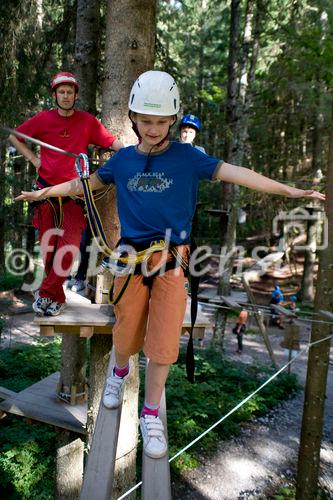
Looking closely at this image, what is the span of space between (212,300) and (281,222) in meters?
10.7

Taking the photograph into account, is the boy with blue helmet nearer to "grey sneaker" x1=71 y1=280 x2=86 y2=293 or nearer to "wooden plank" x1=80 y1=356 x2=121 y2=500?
"wooden plank" x1=80 y1=356 x2=121 y2=500

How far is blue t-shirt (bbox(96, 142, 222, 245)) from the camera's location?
7.48 feet

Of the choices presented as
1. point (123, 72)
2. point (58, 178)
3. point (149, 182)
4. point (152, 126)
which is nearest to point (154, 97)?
point (152, 126)

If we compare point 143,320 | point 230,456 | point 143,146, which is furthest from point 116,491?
point 230,456

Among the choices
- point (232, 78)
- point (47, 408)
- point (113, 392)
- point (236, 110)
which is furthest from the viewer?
point (232, 78)

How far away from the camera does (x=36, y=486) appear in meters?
6.63

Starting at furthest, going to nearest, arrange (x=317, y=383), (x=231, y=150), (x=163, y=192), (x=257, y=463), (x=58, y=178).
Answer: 1. (x=231, y=150)
2. (x=257, y=463)
3. (x=317, y=383)
4. (x=58, y=178)
5. (x=163, y=192)

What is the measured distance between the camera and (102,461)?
215cm

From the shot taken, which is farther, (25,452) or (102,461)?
(25,452)

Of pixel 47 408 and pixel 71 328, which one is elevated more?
pixel 71 328

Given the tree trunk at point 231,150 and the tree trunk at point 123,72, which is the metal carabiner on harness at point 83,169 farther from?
the tree trunk at point 231,150

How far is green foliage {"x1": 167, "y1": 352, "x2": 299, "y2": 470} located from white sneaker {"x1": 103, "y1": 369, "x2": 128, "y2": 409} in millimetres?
5086

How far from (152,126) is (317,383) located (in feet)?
13.7

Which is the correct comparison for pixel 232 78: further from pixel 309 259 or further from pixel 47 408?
pixel 47 408
